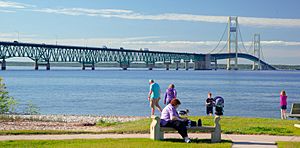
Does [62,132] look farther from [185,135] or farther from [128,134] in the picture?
[185,135]

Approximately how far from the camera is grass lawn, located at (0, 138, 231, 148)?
1381 centimetres

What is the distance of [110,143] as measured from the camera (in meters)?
14.2

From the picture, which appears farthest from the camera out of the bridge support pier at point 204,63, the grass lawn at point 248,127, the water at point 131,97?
the bridge support pier at point 204,63

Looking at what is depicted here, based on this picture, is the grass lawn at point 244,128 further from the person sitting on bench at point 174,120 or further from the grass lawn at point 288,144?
the person sitting on bench at point 174,120

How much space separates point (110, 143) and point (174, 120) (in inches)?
62.3

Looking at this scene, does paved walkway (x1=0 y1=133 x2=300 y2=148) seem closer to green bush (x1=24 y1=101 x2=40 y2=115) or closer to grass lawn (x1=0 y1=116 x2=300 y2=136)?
grass lawn (x1=0 y1=116 x2=300 y2=136)

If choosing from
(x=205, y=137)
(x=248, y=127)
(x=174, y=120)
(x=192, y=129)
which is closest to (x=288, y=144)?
(x=192, y=129)

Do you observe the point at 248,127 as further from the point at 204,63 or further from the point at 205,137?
the point at 204,63

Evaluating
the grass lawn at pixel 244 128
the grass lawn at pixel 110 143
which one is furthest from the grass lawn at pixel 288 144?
the grass lawn at pixel 244 128

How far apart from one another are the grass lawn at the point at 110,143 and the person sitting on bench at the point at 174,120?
0.77 feet

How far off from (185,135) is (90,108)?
2786 centimetres

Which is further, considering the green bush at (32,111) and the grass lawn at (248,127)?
the green bush at (32,111)

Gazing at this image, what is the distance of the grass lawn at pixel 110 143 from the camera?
1381 cm

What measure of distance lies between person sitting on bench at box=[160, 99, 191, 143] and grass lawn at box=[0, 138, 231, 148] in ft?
0.77
